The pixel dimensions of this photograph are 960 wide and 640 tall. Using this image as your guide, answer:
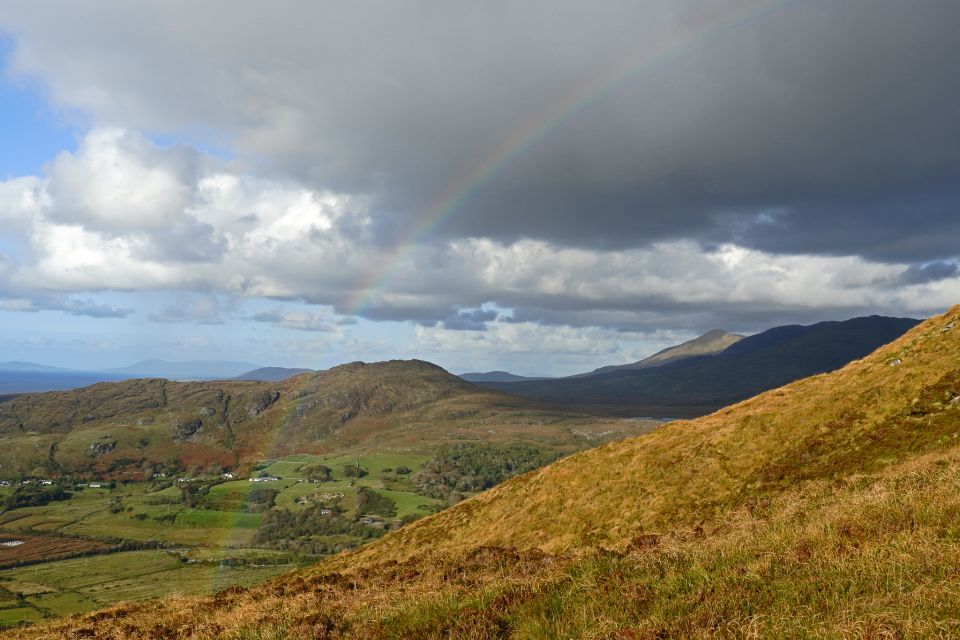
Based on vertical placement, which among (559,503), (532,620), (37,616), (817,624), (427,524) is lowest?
(37,616)

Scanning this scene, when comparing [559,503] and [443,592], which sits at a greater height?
[443,592]

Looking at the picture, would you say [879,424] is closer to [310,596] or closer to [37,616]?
[310,596]

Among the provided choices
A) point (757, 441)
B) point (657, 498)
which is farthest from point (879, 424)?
point (657, 498)

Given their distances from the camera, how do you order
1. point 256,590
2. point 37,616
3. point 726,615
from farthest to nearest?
1. point 37,616
2. point 256,590
3. point 726,615

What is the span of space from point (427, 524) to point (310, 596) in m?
31.9

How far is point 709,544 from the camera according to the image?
634 inches

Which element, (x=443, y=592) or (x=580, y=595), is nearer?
(x=580, y=595)

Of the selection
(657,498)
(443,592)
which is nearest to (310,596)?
(443,592)

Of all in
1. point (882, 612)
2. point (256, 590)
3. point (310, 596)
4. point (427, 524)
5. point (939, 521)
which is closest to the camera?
point (882, 612)

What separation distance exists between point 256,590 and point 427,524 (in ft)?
80.6

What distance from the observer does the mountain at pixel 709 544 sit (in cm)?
1002

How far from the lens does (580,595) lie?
11945 mm

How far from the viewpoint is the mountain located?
10023 millimetres

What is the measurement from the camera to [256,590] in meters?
28.9
